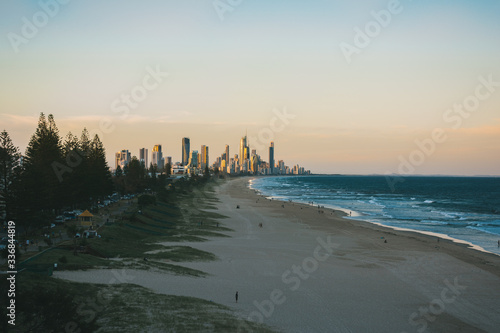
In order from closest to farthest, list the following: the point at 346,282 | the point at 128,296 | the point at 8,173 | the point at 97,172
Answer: the point at 128,296 → the point at 346,282 → the point at 8,173 → the point at 97,172

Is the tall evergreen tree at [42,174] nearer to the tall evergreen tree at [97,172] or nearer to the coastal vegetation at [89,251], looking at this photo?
the coastal vegetation at [89,251]

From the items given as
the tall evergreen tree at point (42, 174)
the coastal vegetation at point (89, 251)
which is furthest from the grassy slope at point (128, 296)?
the tall evergreen tree at point (42, 174)

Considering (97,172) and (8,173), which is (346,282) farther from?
(97,172)

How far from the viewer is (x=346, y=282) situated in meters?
27.9

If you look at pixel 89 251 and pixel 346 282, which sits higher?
pixel 89 251

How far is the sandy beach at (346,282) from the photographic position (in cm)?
2117

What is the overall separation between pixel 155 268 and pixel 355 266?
17.5 metres

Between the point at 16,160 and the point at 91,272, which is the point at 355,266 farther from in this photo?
the point at 16,160

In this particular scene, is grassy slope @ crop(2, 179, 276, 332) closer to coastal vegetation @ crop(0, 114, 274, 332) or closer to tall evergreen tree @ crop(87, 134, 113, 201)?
coastal vegetation @ crop(0, 114, 274, 332)

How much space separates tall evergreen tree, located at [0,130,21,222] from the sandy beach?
1830 centimetres

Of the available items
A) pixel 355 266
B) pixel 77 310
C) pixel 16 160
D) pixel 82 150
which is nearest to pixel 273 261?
pixel 355 266

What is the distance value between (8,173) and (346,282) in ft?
113

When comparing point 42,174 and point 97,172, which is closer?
point 42,174

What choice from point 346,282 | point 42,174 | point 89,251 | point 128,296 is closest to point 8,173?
point 42,174
